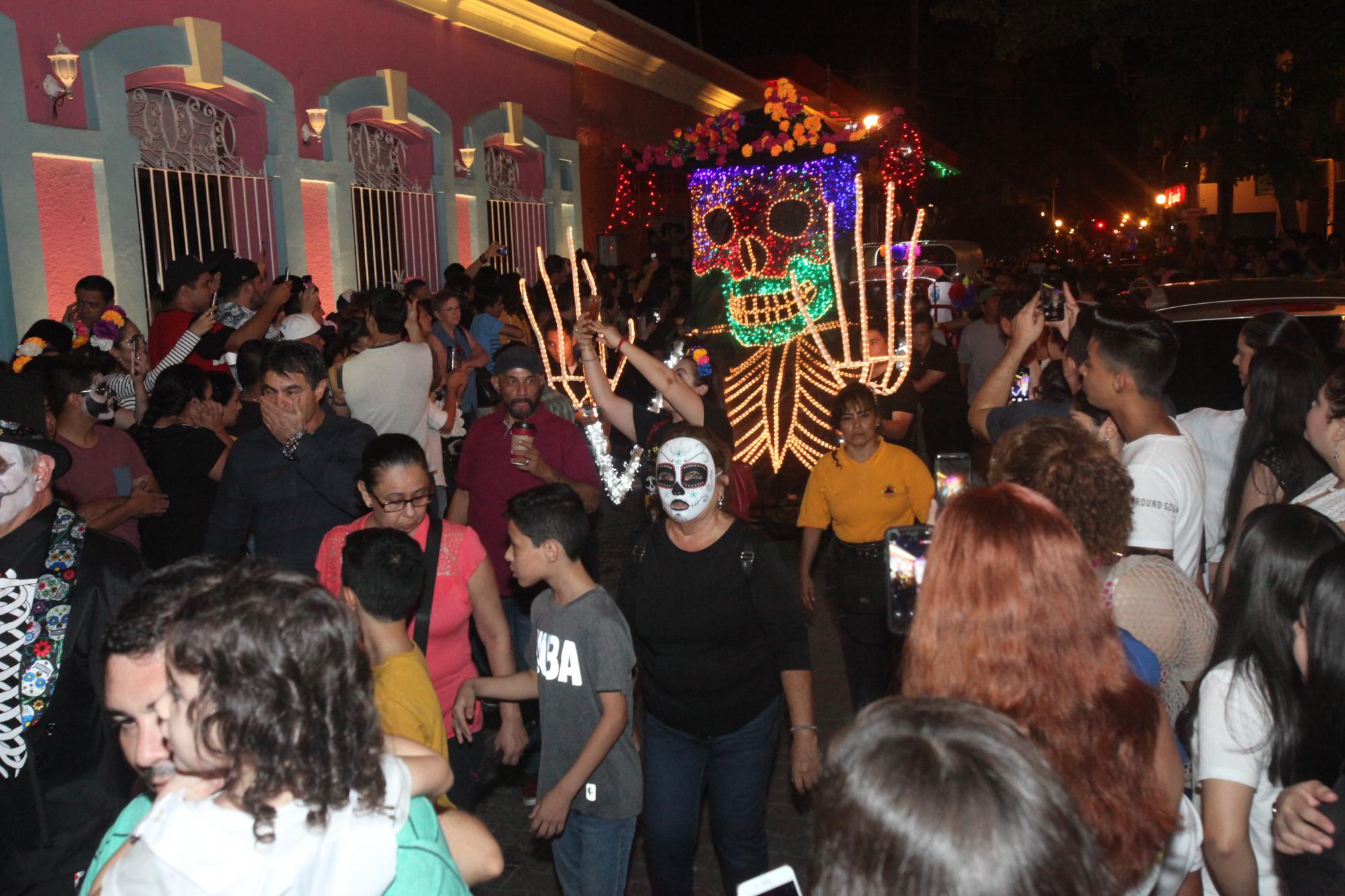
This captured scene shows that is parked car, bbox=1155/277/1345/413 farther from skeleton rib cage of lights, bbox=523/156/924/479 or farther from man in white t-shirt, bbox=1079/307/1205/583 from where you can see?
man in white t-shirt, bbox=1079/307/1205/583

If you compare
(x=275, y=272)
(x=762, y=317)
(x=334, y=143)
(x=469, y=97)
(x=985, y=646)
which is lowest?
(x=985, y=646)

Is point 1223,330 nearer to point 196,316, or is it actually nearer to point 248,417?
point 248,417

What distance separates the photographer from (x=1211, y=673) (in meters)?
2.70

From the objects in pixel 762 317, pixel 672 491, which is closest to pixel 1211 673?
pixel 672 491

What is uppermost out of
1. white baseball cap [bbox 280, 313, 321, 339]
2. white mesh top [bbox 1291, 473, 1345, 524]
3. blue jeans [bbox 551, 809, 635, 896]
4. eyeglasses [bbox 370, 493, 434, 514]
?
white baseball cap [bbox 280, 313, 321, 339]

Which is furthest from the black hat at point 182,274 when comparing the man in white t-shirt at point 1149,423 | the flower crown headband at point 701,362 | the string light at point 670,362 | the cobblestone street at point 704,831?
the man in white t-shirt at point 1149,423

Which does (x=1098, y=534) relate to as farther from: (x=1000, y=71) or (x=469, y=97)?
(x=1000, y=71)

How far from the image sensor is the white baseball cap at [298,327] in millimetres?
7504

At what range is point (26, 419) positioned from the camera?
10.5 feet

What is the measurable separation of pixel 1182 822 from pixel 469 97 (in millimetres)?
15188

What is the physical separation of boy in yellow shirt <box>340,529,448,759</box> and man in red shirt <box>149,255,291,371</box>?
4.37 metres

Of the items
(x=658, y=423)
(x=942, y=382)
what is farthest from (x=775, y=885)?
(x=942, y=382)

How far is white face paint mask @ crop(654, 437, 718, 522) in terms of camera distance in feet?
12.7

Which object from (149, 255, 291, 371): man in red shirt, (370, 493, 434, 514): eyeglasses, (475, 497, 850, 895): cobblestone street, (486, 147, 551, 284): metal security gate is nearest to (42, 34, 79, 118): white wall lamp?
(149, 255, 291, 371): man in red shirt
